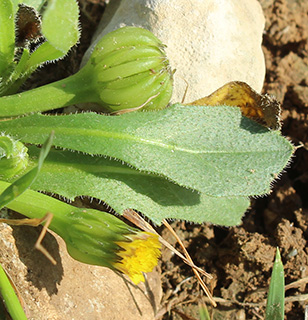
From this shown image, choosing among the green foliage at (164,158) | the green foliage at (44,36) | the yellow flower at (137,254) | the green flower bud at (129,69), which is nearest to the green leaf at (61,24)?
the green foliage at (44,36)

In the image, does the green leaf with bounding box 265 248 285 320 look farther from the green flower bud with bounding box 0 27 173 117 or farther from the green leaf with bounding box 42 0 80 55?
the green leaf with bounding box 42 0 80 55

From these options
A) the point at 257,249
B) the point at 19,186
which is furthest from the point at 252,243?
the point at 19,186

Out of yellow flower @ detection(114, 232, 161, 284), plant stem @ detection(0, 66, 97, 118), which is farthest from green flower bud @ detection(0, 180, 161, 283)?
plant stem @ detection(0, 66, 97, 118)

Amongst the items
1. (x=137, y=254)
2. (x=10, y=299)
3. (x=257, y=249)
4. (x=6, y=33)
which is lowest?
(x=257, y=249)

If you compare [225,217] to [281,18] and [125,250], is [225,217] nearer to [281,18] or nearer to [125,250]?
[125,250]

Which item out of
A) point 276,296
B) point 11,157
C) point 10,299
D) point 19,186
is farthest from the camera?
point 276,296

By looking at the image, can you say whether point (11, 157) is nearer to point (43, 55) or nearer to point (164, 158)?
point (43, 55)

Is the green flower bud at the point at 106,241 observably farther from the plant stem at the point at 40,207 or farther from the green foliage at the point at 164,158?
the green foliage at the point at 164,158
